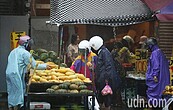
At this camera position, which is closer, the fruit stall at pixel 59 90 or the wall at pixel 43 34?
A: the fruit stall at pixel 59 90

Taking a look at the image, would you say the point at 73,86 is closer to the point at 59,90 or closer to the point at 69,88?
the point at 69,88

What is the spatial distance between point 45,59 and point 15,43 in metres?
2.02

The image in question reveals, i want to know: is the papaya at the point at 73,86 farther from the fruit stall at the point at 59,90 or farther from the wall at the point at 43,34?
the wall at the point at 43,34

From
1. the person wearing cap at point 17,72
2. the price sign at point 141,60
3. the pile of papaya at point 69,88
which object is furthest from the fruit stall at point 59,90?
the price sign at point 141,60

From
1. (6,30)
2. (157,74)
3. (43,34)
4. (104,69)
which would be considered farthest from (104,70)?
(43,34)

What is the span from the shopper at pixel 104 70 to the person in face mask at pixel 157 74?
852 millimetres

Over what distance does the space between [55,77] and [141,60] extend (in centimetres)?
481

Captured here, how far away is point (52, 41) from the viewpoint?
14.8m

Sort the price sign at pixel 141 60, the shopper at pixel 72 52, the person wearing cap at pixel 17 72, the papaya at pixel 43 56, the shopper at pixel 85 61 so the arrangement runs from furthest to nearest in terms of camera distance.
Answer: the shopper at pixel 72 52, the price sign at pixel 141 60, the papaya at pixel 43 56, the person wearing cap at pixel 17 72, the shopper at pixel 85 61

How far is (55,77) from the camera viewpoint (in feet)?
28.3

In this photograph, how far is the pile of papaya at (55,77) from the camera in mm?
8469

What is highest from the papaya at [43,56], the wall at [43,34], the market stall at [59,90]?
the wall at [43,34]

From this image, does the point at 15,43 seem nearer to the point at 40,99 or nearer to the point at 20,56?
the point at 20,56

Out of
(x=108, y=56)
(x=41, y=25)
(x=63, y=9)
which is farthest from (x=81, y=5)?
(x=41, y=25)
